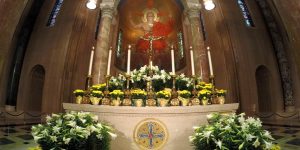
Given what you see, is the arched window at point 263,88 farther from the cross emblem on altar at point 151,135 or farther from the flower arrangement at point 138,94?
the cross emblem on altar at point 151,135

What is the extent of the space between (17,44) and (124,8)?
8.32 m

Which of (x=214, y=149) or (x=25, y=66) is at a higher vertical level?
(x=25, y=66)

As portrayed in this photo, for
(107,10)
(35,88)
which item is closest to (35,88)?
(35,88)

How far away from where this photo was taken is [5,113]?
11016 mm

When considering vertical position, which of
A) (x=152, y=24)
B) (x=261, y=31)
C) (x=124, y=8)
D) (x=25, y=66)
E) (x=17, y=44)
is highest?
(x=124, y=8)

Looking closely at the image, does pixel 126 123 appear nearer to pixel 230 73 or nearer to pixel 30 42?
pixel 230 73

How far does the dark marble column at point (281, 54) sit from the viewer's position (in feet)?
37.9

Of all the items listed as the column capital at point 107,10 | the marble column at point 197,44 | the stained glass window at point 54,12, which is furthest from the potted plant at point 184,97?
the stained glass window at point 54,12

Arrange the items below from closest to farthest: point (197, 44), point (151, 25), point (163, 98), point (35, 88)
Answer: point (163, 98), point (197, 44), point (35, 88), point (151, 25)

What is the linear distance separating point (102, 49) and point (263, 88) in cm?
984

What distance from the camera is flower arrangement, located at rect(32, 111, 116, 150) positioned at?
92.0 inches

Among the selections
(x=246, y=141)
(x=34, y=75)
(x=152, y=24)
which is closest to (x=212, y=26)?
(x=152, y=24)

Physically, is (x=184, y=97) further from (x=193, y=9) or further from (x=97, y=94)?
(x=193, y=9)

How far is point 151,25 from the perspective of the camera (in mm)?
17641
